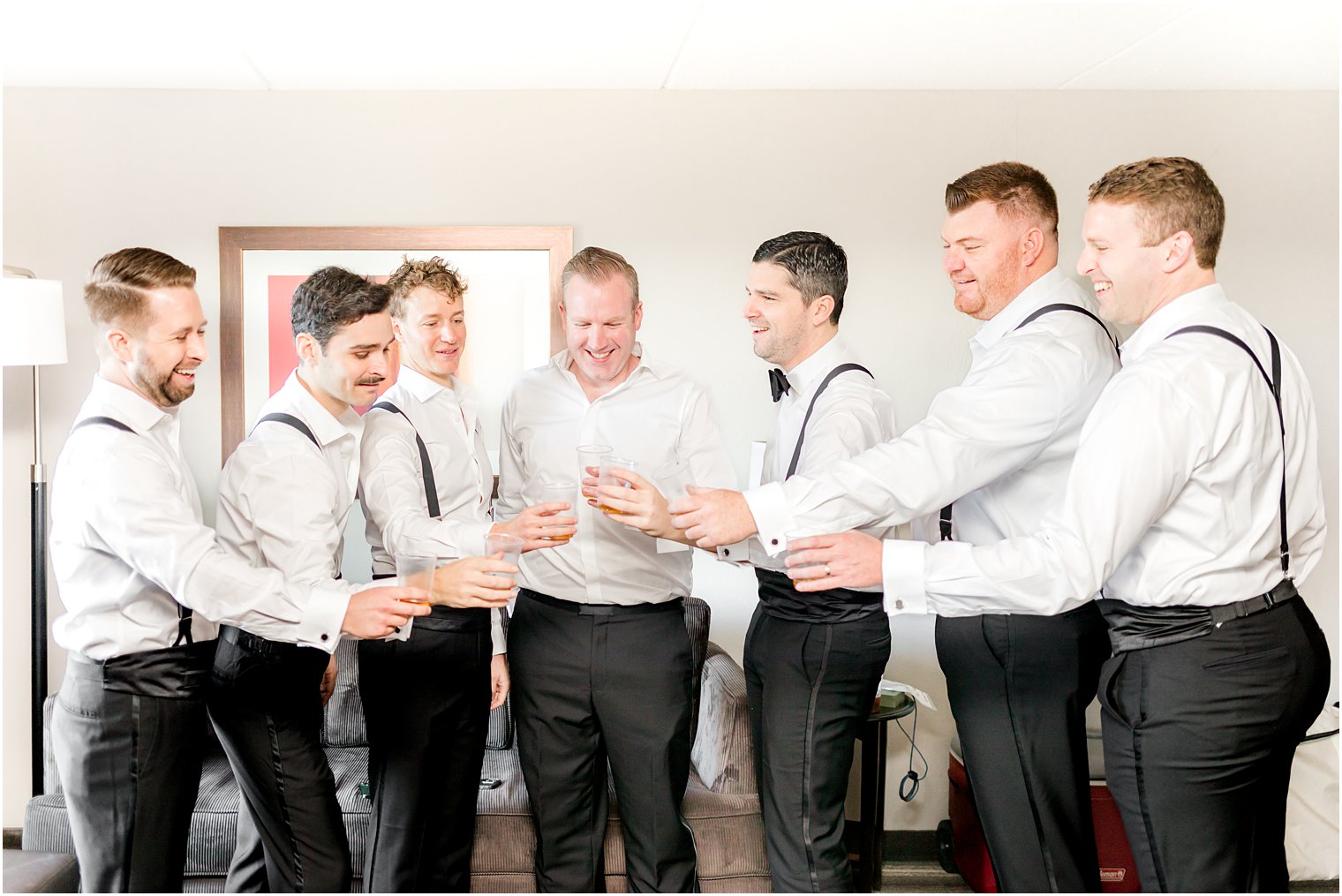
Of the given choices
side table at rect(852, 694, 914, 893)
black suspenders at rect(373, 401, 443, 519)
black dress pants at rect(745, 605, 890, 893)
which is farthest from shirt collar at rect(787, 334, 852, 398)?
side table at rect(852, 694, 914, 893)

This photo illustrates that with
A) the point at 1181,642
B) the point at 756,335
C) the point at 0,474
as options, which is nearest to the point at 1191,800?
the point at 1181,642

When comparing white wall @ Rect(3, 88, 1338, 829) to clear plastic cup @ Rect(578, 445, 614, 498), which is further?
white wall @ Rect(3, 88, 1338, 829)

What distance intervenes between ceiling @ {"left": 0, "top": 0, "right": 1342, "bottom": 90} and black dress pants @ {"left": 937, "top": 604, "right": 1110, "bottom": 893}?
76.3 inches

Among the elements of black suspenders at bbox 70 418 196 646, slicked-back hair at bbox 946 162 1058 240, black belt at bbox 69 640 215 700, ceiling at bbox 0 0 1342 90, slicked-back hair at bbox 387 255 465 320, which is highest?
ceiling at bbox 0 0 1342 90

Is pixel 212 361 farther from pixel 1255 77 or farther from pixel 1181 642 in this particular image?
pixel 1255 77

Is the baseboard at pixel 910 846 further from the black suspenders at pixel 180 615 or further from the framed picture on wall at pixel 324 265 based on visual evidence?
the black suspenders at pixel 180 615

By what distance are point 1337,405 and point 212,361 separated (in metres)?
4.39

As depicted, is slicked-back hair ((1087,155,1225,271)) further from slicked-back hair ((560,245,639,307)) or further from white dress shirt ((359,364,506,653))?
white dress shirt ((359,364,506,653))

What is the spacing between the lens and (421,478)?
263cm

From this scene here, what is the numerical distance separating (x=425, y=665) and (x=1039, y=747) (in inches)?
55.7

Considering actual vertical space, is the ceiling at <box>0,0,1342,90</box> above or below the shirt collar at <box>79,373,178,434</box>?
above

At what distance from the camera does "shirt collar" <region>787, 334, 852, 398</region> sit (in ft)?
8.67

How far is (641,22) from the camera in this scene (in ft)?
10.5

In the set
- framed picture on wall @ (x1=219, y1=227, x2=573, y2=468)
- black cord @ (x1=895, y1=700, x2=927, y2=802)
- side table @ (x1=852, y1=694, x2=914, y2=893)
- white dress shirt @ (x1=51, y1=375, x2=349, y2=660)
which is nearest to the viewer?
white dress shirt @ (x1=51, y1=375, x2=349, y2=660)
